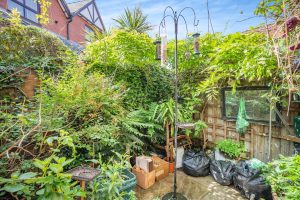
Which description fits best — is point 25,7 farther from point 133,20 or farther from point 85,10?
point 133,20

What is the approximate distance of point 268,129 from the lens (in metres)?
3.18

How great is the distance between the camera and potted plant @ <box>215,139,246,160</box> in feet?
11.1

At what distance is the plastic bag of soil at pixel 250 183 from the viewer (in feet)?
7.73

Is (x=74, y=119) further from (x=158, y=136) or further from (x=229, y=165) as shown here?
(x=229, y=165)

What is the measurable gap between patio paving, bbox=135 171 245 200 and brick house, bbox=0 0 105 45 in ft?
→ 18.8

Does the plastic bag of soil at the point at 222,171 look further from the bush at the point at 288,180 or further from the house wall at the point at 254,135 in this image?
the bush at the point at 288,180

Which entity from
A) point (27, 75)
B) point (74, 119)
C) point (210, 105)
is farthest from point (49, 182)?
point (210, 105)

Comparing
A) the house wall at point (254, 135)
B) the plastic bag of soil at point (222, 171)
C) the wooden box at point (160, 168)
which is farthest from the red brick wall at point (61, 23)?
the plastic bag of soil at point (222, 171)

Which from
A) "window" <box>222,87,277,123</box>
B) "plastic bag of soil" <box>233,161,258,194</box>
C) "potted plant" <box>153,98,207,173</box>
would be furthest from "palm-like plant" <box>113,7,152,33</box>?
"plastic bag of soil" <box>233,161,258,194</box>

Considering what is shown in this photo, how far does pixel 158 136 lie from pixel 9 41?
10.2 ft

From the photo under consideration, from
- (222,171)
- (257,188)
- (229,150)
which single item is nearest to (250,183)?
(257,188)

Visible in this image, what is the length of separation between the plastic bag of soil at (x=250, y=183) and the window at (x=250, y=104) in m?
1.07

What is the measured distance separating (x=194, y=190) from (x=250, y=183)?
0.88 meters

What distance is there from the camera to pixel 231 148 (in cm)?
343
